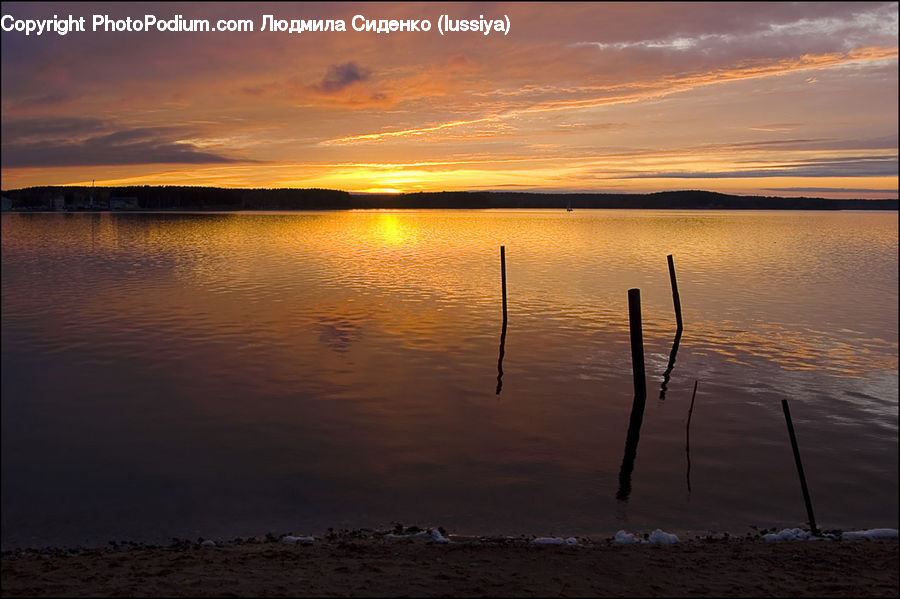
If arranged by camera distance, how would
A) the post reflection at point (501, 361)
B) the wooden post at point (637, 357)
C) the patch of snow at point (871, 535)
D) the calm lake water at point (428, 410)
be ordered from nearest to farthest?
the patch of snow at point (871, 535)
the calm lake water at point (428, 410)
the wooden post at point (637, 357)
the post reflection at point (501, 361)

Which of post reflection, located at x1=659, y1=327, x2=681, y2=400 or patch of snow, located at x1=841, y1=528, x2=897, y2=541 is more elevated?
post reflection, located at x1=659, y1=327, x2=681, y2=400

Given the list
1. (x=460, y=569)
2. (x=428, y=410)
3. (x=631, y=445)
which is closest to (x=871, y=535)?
(x=631, y=445)

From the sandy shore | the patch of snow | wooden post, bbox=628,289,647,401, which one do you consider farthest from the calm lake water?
the sandy shore

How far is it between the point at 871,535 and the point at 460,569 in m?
7.11

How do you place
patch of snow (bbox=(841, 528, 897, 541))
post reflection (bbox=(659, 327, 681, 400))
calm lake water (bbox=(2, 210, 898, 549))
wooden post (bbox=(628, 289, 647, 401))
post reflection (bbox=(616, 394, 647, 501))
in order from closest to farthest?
patch of snow (bbox=(841, 528, 897, 541)) → calm lake water (bbox=(2, 210, 898, 549)) → post reflection (bbox=(616, 394, 647, 501)) → wooden post (bbox=(628, 289, 647, 401)) → post reflection (bbox=(659, 327, 681, 400))

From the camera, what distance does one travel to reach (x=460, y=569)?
9.80 m

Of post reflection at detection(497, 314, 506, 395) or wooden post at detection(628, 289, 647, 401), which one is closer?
wooden post at detection(628, 289, 647, 401)

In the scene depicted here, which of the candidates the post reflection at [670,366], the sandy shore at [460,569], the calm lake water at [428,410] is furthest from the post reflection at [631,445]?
the sandy shore at [460,569]

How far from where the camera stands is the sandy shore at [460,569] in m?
9.05

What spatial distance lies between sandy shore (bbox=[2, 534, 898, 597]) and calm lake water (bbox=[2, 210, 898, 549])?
1.48 metres

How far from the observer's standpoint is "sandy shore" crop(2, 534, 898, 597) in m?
9.05

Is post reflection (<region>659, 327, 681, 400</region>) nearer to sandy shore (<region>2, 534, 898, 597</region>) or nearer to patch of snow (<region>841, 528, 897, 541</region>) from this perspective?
patch of snow (<region>841, 528, 897, 541</region>)

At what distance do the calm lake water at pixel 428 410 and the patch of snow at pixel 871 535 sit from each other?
1037 millimetres

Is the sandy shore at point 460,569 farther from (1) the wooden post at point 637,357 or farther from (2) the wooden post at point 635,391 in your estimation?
(1) the wooden post at point 637,357
